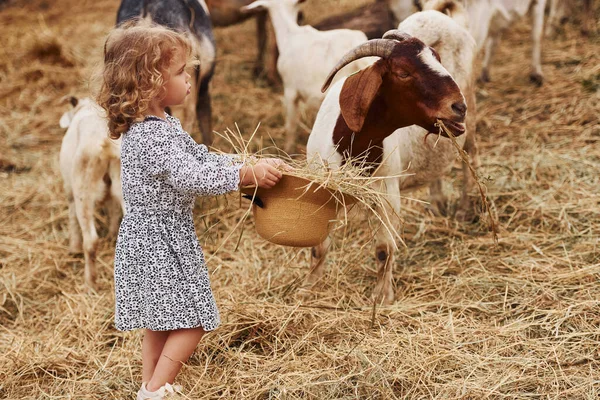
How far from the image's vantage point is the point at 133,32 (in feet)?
10.2

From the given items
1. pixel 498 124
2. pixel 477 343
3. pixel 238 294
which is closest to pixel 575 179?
pixel 498 124

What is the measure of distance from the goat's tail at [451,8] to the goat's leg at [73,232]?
3.12 metres

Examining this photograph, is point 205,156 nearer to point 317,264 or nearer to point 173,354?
point 173,354

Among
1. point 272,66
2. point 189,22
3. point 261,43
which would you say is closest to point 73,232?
point 189,22

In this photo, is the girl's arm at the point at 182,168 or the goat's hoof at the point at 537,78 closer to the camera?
the girl's arm at the point at 182,168

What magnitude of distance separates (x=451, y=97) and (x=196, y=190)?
142 centimetres

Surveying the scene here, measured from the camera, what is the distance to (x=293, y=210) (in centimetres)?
336

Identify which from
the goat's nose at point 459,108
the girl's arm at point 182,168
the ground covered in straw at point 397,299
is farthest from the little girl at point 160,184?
the goat's nose at point 459,108

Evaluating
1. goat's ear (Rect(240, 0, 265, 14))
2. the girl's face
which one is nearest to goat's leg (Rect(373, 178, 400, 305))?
the girl's face

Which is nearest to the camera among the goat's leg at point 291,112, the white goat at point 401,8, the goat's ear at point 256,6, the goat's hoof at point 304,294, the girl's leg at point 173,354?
the girl's leg at point 173,354

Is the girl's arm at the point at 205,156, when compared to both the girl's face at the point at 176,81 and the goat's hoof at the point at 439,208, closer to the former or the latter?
the girl's face at the point at 176,81

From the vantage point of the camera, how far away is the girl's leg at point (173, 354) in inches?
132

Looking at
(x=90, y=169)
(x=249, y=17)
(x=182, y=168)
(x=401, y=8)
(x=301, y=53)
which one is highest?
(x=182, y=168)

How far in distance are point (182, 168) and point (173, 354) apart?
0.88 meters
